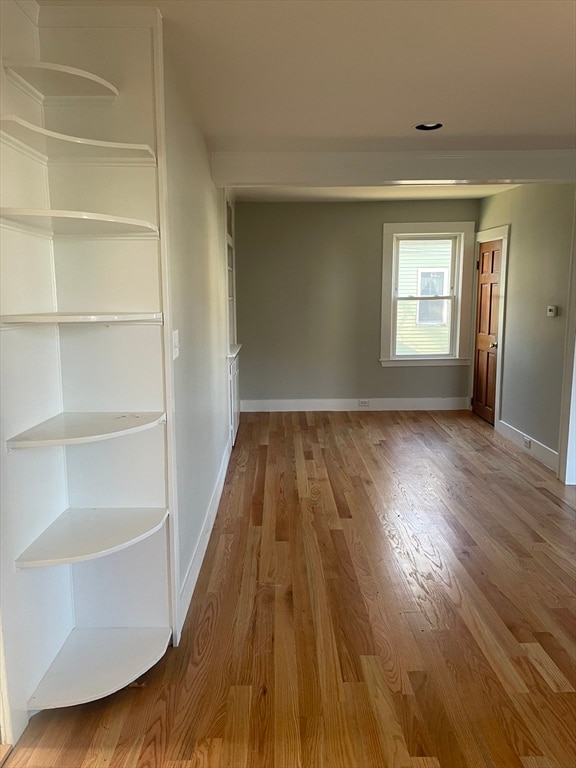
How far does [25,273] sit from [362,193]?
4.49 metres

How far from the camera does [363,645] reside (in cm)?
225

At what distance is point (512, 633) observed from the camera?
2.33 m

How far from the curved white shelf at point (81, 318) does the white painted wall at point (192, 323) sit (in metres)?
0.25

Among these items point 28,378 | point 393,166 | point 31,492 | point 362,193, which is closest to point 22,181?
point 28,378

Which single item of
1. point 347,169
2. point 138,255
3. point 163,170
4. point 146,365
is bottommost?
point 146,365

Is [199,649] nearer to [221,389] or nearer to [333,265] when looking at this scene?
[221,389]

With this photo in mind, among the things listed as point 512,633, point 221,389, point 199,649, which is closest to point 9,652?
point 199,649

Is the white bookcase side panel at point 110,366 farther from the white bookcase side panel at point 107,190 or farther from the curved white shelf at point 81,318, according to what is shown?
the white bookcase side panel at point 107,190

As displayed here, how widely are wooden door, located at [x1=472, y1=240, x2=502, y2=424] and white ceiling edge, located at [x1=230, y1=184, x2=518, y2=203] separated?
582mm

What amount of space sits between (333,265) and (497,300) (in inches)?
75.3

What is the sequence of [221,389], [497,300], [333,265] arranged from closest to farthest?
[221,389] → [497,300] → [333,265]

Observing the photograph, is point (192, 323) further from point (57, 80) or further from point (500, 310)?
point (500, 310)

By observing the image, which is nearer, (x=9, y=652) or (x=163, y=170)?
(x=9, y=652)

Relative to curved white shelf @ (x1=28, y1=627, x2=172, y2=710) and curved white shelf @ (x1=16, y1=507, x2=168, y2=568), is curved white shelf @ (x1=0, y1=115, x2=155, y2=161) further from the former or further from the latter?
curved white shelf @ (x1=28, y1=627, x2=172, y2=710)
